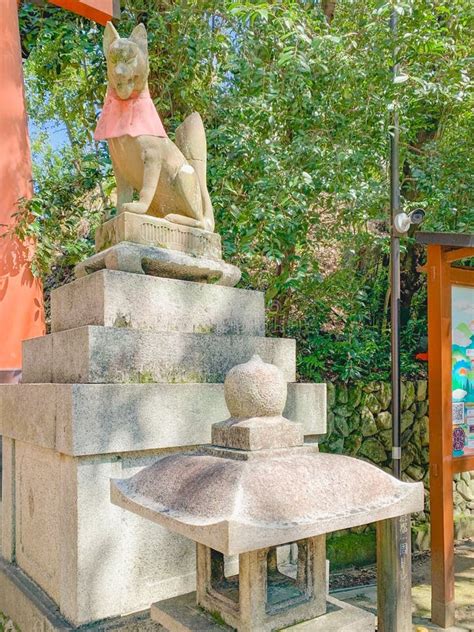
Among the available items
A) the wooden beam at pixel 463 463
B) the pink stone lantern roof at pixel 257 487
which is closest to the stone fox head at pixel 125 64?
the pink stone lantern roof at pixel 257 487

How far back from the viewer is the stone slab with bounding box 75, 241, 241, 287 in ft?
9.82

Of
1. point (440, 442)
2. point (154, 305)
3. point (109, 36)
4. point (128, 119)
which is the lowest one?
point (440, 442)

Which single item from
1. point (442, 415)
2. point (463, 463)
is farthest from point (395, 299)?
point (463, 463)

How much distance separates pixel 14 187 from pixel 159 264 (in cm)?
302

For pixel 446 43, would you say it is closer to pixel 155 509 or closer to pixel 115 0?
pixel 115 0

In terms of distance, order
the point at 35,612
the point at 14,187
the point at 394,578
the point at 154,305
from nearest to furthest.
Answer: the point at 35,612 < the point at 154,305 < the point at 394,578 < the point at 14,187

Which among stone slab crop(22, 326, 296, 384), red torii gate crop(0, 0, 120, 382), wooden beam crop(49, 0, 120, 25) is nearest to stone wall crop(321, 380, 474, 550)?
stone slab crop(22, 326, 296, 384)

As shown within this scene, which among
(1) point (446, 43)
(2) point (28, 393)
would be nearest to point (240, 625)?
(2) point (28, 393)

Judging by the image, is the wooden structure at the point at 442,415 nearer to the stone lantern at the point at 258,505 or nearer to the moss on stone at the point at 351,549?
the moss on stone at the point at 351,549

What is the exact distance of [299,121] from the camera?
204 inches

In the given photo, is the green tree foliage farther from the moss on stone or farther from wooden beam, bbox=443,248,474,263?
the moss on stone

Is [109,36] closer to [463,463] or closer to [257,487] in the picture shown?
[257,487]

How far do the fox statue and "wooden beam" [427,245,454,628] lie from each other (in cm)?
216

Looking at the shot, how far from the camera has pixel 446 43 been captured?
4949 mm
